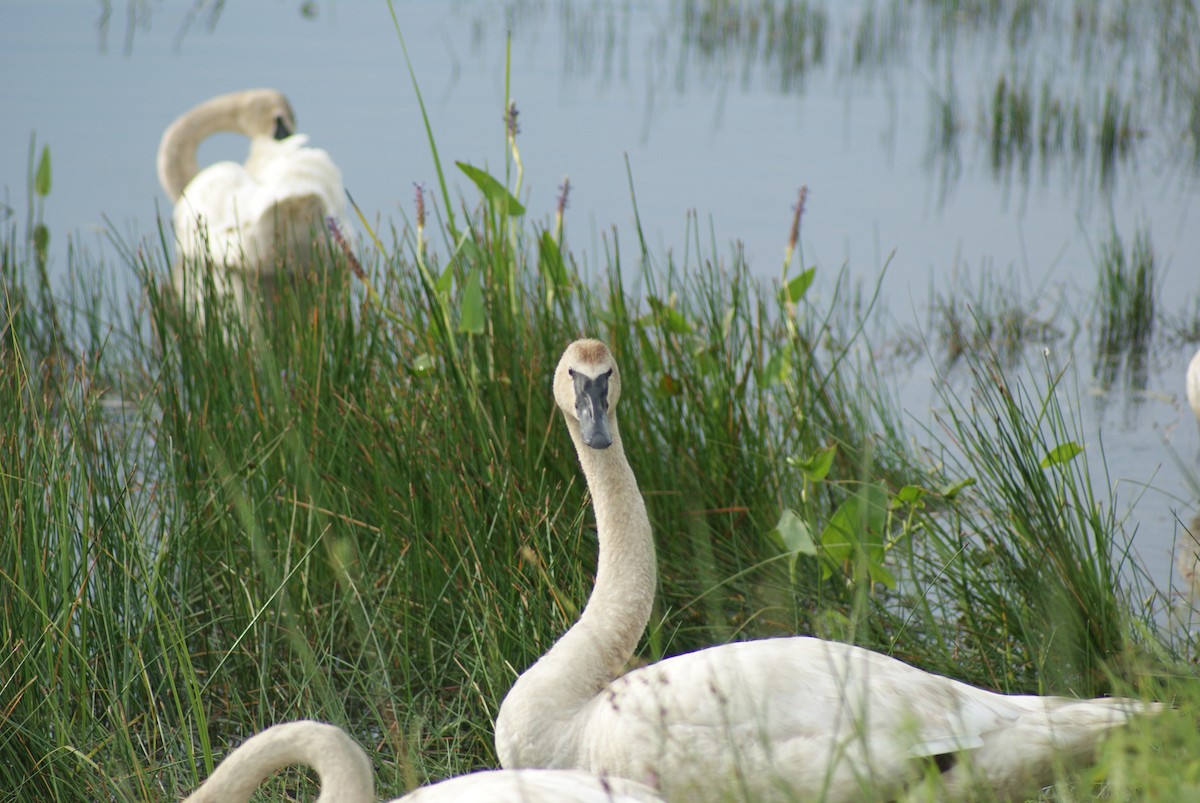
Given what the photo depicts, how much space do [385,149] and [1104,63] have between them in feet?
23.3

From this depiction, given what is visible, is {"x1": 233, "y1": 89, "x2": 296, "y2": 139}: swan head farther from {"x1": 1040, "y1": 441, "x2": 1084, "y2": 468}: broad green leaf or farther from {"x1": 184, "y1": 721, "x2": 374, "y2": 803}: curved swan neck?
{"x1": 184, "y1": 721, "x2": 374, "y2": 803}: curved swan neck

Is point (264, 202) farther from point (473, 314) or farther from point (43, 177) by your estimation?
point (473, 314)

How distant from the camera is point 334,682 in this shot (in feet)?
12.5

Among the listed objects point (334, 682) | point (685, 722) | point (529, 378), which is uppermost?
point (529, 378)

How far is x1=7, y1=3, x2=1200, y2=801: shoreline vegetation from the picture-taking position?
3.18 metres

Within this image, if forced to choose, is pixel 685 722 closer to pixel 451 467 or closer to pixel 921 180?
pixel 451 467

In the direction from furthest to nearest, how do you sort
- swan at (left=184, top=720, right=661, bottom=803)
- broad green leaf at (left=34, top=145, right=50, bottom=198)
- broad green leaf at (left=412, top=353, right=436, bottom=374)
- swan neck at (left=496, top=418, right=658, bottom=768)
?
broad green leaf at (left=34, top=145, right=50, bottom=198), broad green leaf at (left=412, top=353, right=436, bottom=374), swan neck at (left=496, top=418, right=658, bottom=768), swan at (left=184, top=720, right=661, bottom=803)

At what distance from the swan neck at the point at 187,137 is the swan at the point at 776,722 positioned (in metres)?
6.63

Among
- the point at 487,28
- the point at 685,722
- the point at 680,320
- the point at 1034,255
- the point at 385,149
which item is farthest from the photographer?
the point at 487,28

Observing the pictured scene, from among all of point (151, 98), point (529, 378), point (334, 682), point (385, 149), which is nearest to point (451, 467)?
point (529, 378)

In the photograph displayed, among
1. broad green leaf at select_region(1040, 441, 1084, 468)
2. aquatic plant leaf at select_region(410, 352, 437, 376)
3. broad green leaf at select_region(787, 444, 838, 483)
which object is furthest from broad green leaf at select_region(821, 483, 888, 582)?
aquatic plant leaf at select_region(410, 352, 437, 376)

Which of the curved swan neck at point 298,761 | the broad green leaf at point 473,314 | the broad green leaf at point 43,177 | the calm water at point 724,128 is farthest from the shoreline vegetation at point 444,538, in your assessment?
the broad green leaf at point 43,177

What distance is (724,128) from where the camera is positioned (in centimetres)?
1177

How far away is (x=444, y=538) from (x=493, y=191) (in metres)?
1.07
